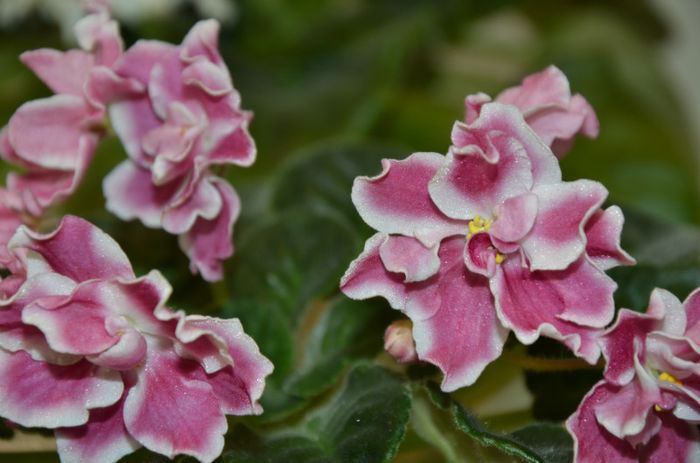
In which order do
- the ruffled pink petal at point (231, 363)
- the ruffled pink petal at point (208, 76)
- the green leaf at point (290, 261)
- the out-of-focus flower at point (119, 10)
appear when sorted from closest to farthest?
the ruffled pink petal at point (231, 363) < the ruffled pink petal at point (208, 76) < the green leaf at point (290, 261) < the out-of-focus flower at point (119, 10)

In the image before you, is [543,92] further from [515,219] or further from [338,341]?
[338,341]

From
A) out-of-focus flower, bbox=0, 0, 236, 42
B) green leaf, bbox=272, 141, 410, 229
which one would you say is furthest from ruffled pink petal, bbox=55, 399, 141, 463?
out-of-focus flower, bbox=0, 0, 236, 42

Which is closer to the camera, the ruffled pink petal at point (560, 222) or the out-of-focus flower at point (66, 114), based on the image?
the ruffled pink petal at point (560, 222)

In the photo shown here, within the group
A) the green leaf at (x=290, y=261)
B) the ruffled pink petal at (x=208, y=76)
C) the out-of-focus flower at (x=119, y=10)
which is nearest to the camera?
the ruffled pink petal at (x=208, y=76)

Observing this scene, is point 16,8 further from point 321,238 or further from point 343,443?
point 343,443

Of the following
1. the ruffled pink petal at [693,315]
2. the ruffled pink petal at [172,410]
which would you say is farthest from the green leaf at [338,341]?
the ruffled pink petal at [693,315]

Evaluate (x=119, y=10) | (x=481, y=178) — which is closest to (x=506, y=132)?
(x=481, y=178)

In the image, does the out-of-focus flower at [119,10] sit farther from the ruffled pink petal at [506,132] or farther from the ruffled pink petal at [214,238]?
the ruffled pink petal at [506,132]
